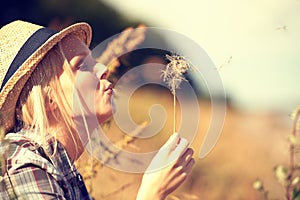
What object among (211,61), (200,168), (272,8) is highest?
(272,8)

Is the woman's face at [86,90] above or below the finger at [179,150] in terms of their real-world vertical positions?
above

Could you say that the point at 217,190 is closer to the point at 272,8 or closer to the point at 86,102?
the point at 272,8

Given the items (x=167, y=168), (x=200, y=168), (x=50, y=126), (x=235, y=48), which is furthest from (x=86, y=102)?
(x=200, y=168)

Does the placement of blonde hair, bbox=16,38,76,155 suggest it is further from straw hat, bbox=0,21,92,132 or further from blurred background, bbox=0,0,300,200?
blurred background, bbox=0,0,300,200

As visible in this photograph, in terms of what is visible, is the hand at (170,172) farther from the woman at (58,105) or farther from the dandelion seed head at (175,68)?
the dandelion seed head at (175,68)

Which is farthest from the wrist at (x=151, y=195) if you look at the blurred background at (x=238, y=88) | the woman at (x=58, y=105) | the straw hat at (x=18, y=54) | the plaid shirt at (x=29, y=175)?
the blurred background at (x=238, y=88)

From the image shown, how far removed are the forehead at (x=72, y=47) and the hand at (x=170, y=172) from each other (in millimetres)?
306

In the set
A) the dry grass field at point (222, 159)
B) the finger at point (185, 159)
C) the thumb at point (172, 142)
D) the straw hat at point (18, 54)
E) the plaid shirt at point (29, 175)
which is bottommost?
the dry grass field at point (222, 159)

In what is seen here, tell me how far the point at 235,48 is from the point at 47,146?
2.70 ft

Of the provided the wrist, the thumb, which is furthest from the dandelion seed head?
the wrist

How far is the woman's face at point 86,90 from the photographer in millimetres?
1696

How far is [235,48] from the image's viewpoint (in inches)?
89.1

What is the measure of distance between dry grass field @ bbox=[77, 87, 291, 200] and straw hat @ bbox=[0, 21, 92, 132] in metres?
0.55

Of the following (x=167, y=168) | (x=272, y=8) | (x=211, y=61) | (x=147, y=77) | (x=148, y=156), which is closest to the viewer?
(x=167, y=168)
